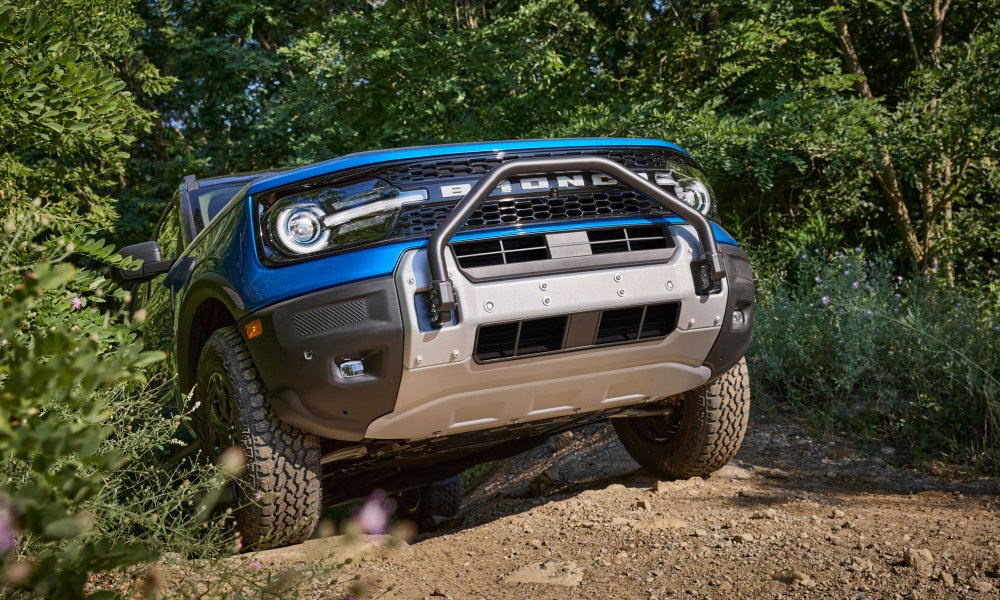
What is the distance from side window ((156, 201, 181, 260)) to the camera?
5125 millimetres

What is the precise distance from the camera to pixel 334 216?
9.93ft

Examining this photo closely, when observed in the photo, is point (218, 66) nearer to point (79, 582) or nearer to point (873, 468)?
point (873, 468)

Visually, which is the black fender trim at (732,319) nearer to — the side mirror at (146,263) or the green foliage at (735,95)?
the side mirror at (146,263)

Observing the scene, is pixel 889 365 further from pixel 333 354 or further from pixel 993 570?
pixel 333 354

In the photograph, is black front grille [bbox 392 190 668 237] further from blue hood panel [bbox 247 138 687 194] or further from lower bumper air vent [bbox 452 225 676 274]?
blue hood panel [bbox 247 138 687 194]

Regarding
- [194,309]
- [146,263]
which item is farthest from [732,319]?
[146,263]

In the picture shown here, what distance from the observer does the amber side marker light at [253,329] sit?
3016 millimetres

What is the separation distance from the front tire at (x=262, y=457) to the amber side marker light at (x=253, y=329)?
0.12 meters

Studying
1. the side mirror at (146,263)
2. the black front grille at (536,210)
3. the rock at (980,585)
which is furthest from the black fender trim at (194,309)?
the rock at (980,585)

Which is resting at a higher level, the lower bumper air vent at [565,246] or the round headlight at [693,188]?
the round headlight at [693,188]

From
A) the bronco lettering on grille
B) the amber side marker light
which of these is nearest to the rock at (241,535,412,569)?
the amber side marker light

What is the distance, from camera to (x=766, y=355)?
5.73 meters

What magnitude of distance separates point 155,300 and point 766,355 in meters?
3.50

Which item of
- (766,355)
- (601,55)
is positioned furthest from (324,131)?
(766,355)
